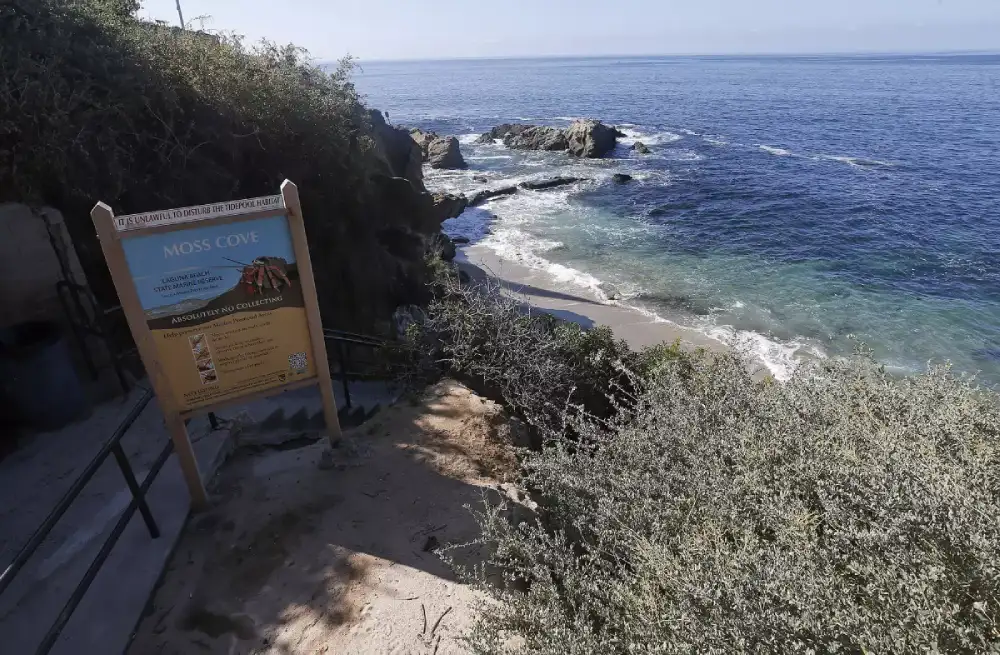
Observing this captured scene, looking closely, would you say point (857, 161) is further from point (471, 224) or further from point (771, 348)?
point (771, 348)

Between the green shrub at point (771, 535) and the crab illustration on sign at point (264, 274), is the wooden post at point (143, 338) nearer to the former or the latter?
the crab illustration on sign at point (264, 274)

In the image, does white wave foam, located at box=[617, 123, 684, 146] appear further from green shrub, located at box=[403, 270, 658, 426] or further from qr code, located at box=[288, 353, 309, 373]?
qr code, located at box=[288, 353, 309, 373]

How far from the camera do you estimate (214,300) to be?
4.32m

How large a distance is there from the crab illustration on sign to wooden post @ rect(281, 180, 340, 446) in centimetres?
Result: 13

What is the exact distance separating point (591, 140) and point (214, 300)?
38777mm

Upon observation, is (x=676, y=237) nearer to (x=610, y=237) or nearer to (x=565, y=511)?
(x=610, y=237)

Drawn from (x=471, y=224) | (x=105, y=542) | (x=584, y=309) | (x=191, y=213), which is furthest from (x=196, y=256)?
(x=471, y=224)

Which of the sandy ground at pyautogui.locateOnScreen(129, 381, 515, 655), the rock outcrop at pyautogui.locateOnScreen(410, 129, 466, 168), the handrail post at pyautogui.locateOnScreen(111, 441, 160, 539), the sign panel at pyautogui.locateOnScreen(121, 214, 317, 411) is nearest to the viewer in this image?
the sandy ground at pyautogui.locateOnScreen(129, 381, 515, 655)

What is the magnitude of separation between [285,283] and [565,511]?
2.86 meters

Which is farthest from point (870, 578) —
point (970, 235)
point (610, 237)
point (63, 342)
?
point (970, 235)

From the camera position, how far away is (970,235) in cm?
2341

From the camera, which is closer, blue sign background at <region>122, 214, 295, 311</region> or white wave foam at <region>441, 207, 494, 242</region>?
blue sign background at <region>122, 214, 295, 311</region>

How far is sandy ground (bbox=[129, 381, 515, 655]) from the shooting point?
3.72 m

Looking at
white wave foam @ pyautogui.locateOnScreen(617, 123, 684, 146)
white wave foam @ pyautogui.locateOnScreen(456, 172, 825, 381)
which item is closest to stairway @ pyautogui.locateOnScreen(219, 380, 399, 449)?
white wave foam @ pyautogui.locateOnScreen(456, 172, 825, 381)
